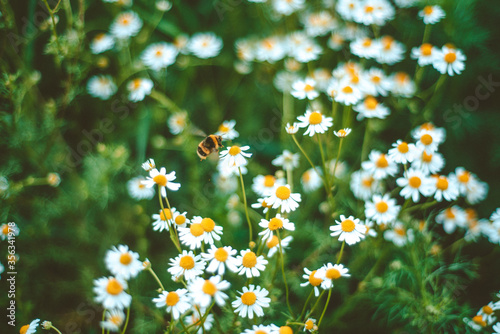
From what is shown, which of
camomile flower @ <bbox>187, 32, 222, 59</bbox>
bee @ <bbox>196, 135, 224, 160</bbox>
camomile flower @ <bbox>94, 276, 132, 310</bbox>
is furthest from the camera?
camomile flower @ <bbox>187, 32, 222, 59</bbox>

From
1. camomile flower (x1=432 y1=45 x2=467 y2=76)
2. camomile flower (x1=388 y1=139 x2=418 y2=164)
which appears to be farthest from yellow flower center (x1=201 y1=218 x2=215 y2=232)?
camomile flower (x1=432 y1=45 x2=467 y2=76)

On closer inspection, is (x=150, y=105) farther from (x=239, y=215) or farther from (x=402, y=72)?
(x=402, y=72)

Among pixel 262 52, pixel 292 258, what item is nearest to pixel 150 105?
pixel 262 52

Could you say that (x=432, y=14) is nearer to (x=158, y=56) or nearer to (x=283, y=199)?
(x=283, y=199)

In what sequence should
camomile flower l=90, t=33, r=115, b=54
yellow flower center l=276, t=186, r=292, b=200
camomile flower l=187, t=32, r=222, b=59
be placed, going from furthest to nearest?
camomile flower l=187, t=32, r=222, b=59 → camomile flower l=90, t=33, r=115, b=54 → yellow flower center l=276, t=186, r=292, b=200

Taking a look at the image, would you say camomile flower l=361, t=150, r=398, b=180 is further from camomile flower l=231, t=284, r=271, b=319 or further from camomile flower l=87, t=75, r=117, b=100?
camomile flower l=87, t=75, r=117, b=100
